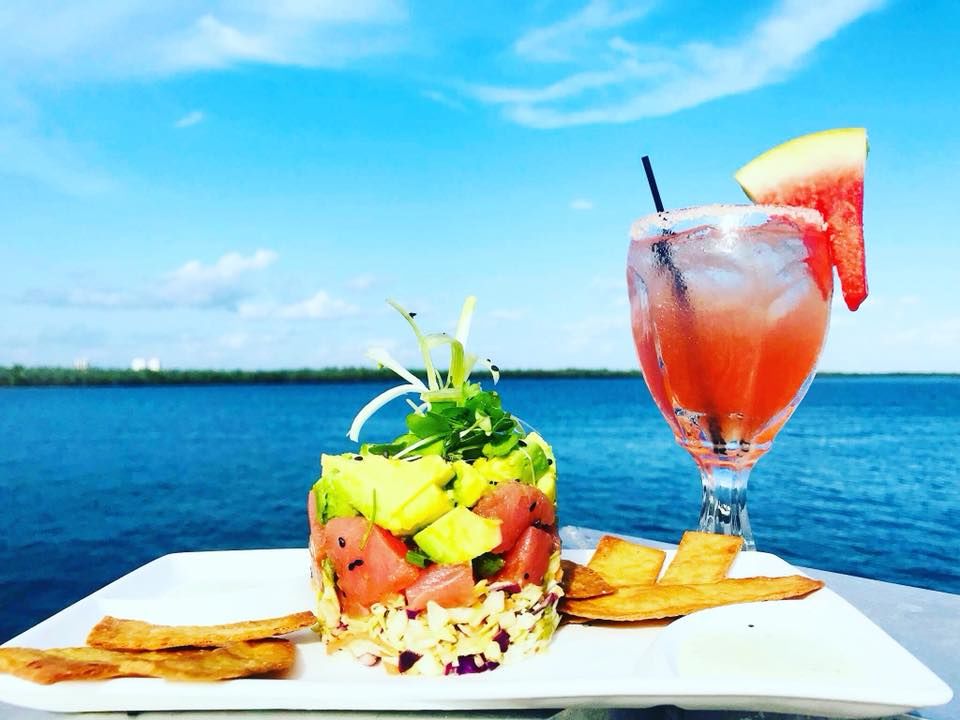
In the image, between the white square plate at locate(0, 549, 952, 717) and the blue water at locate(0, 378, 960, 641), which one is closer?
the white square plate at locate(0, 549, 952, 717)

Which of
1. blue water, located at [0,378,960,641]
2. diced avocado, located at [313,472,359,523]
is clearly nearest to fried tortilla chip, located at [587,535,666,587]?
diced avocado, located at [313,472,359,523]

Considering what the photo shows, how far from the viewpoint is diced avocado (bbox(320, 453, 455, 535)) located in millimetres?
1463

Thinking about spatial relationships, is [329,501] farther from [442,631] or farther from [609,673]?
[609,673]

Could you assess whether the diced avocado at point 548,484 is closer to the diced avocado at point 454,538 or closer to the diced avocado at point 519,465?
the diced avocado at point 519,465

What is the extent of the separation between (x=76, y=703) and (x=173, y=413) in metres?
84.5

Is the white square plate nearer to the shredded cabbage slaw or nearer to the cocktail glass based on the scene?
the shredded cabbage slaw

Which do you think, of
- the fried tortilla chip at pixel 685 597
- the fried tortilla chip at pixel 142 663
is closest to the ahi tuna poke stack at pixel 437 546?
the fried tortilla chip at pixel 685 597

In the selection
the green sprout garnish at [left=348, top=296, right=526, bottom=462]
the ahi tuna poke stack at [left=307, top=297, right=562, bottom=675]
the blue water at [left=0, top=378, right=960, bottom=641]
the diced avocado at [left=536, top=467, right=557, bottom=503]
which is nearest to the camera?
the ahi tuna poke stack at [left=307, top=297, right=562, bottom=675]

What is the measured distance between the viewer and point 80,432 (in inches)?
2245

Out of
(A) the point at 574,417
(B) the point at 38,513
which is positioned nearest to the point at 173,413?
(A) the point at 574,417

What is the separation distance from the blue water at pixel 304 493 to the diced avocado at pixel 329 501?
58.0 feet

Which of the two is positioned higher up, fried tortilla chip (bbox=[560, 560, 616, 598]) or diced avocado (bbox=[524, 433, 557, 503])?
diced avocado (bbox=[524, 433, 557, 503])

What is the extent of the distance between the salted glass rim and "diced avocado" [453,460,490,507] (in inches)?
29.8

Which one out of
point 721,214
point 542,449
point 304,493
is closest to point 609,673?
point 542,449
